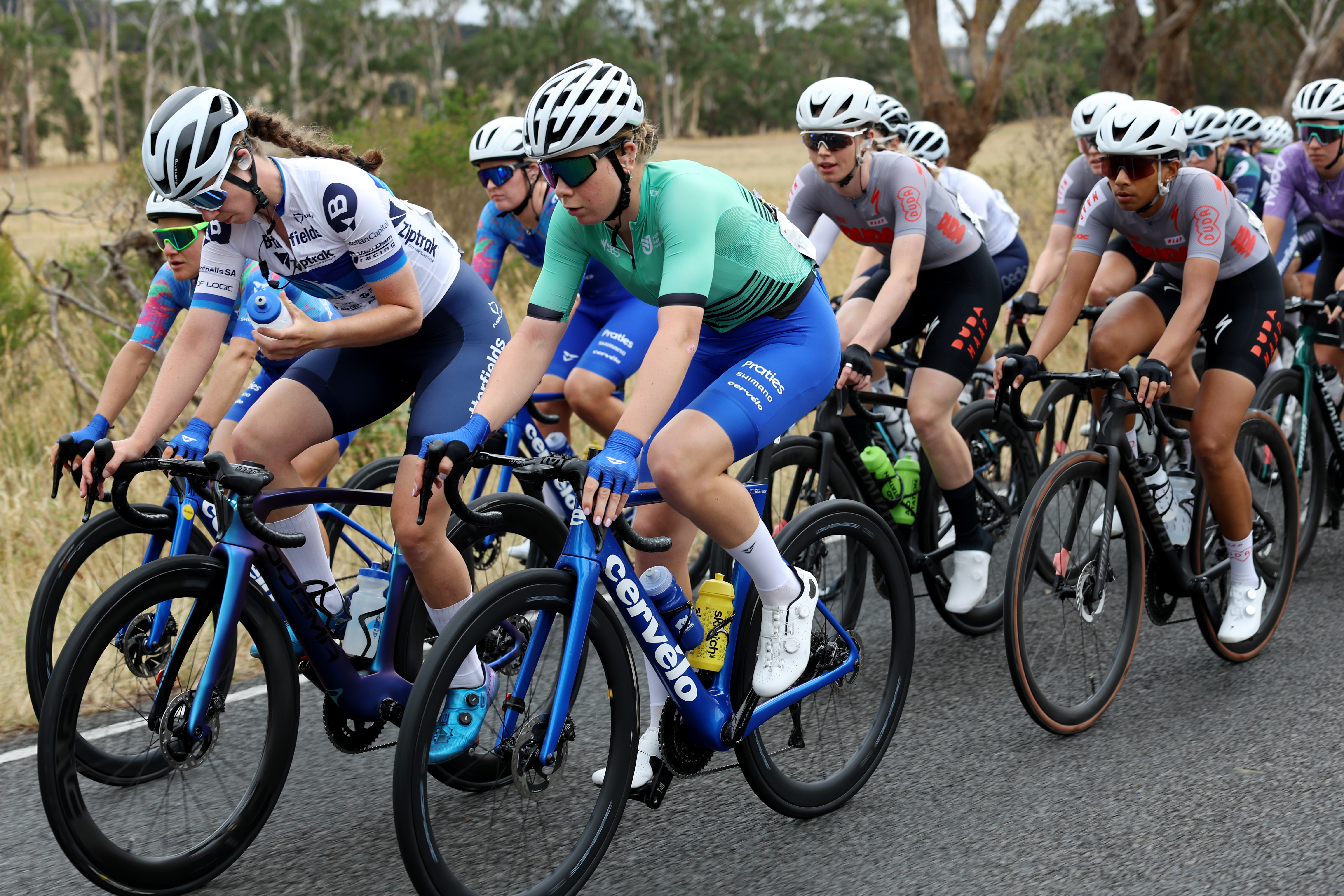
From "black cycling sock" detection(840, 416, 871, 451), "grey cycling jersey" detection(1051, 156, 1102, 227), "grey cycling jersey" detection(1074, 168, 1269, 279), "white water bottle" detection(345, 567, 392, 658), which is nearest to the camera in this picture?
"white water bottle" detection(345, 567, 392, 658)

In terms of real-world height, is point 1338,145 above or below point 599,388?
above

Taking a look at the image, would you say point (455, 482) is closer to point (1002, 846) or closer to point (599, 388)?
point (1002, 846)

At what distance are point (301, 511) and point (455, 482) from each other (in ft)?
3.92

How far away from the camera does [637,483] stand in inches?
144

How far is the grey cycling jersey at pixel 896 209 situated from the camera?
528 cm

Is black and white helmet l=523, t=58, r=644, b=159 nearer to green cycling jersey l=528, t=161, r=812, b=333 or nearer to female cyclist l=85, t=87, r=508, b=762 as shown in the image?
green cycling jersey l=528, t=161, r=812, b=333

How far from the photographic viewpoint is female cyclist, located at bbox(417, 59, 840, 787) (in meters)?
3.17

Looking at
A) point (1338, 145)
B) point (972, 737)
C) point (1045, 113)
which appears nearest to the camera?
point (972, 737)

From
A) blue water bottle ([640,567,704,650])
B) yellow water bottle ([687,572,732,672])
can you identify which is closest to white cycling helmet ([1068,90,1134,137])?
yellow water bottle ([687,572,732,672])

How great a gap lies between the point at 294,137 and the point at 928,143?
4.97m

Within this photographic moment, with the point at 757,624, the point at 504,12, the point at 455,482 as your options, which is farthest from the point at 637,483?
the point at 504,12

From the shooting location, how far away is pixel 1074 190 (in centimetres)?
634

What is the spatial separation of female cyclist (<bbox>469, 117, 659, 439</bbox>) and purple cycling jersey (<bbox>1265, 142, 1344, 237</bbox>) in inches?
147

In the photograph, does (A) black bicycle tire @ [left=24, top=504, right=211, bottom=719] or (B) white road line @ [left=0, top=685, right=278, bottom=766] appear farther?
(A) black bicycle tire @ [left=24, top=504, right=211, bottom=719]
